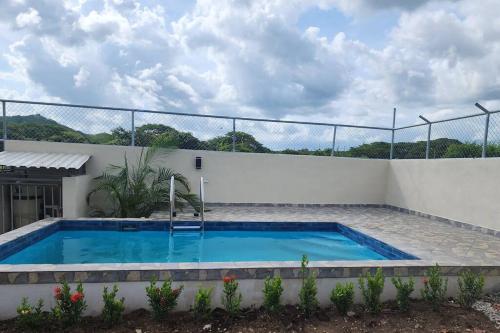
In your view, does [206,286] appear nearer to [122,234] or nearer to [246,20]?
[122,234]

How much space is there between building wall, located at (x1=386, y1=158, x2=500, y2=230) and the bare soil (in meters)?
4.21

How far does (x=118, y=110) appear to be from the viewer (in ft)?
27.3

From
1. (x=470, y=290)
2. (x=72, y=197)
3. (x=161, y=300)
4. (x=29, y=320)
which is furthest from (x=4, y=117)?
(x=470, y=290)

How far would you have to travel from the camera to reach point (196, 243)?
6473mm

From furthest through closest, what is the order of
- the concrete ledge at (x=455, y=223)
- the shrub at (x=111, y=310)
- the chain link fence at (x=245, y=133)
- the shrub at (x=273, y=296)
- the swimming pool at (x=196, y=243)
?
the chain link fence at (x=245, y=133) → the concrete ledge at (x=455, y=223) → the swimming pool at (x=196, y=243) → the shrub at (x=273, y=296) → the shrub at (x=111, y=310)

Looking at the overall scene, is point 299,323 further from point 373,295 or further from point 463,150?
point 463,150

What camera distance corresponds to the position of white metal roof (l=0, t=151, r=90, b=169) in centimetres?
666

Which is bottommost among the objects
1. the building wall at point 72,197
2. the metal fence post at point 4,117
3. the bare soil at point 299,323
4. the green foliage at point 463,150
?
the bare soil at point 299,323

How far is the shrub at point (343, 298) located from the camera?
11.2 ft

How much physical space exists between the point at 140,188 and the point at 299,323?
5.27 meters

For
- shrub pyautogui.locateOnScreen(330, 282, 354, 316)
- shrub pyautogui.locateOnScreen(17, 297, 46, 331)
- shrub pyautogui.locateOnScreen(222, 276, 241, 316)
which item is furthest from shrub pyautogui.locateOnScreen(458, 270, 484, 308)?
shrub pyautogui.locateOnScreen(17, 297, 46, 331)

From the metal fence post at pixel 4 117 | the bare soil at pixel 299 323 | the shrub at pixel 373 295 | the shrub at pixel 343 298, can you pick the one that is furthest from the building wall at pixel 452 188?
the metal fence post at pixel 4 117

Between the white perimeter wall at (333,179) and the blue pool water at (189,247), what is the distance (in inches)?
42.7

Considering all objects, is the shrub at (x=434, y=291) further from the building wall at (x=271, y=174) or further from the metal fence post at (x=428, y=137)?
the building wall at (x=271, y=174)
